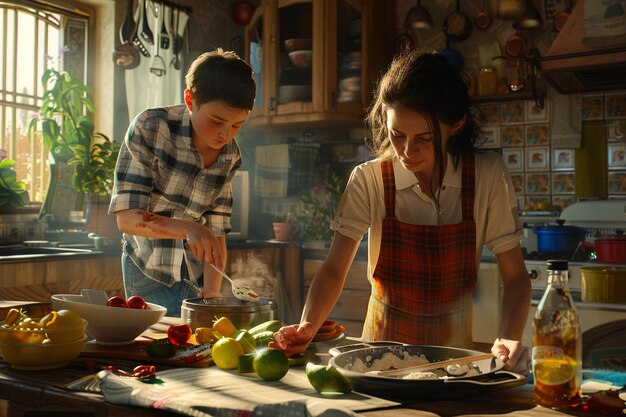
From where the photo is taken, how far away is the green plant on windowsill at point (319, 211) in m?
4.64

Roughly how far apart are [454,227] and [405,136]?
30cm

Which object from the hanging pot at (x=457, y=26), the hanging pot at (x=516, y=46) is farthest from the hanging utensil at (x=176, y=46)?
the hanging pot at (x=516, y=46)

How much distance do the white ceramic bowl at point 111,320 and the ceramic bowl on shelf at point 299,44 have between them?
11.2 ft

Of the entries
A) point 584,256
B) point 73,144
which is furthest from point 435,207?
point 73,144

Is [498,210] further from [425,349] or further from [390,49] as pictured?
[390,49]

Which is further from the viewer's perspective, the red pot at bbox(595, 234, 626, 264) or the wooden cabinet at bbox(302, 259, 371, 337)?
the wooden cabinet at bbox(302, 259, 371, 337)

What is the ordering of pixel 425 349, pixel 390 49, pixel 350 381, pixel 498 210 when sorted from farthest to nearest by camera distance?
pixel 390 49 < pixel 498 210 < pixel 425 349 < pixel 350 381

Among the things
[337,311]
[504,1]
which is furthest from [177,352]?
[504,1]

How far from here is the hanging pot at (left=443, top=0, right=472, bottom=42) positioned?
4727 millimetres

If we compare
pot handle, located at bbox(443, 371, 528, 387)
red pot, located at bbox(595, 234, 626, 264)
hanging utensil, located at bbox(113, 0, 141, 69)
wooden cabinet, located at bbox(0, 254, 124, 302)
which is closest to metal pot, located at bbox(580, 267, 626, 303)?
red pot, located at bbox(595, 234, 626, 264)

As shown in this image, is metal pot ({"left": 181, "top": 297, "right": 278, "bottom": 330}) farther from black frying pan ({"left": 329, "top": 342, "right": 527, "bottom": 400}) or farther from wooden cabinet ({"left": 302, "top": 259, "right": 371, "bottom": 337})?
wooden cabinet ({"left": 302, "top": 259, "right": 371, "bottom": 337})

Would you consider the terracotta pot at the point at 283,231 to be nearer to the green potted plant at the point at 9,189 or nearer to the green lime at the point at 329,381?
the green potted plant at the point at 9,189

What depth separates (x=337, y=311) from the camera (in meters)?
4.21

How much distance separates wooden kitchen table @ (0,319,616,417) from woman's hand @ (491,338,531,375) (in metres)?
0.04
